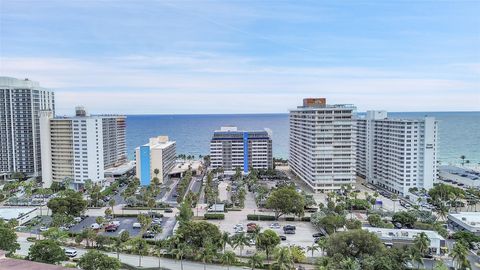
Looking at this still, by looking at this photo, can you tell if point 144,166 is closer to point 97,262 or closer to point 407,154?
point 97,262

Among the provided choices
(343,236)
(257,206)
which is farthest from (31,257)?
(257,206)

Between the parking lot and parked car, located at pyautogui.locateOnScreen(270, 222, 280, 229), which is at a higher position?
parked car, located at pyautogui.locateOnScreen(270, 222, 280, 229)

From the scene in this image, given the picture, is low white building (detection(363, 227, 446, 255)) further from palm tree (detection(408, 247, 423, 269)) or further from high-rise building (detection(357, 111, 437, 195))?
high-rise building (detection(357, 111, 437, 195))

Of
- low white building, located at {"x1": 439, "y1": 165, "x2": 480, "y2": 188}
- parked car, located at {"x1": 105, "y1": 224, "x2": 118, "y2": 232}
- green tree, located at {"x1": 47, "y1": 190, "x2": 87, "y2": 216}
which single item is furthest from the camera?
low white building, located at {"x1": 439, "y1": 165, "x2": 480, "y2": 188}

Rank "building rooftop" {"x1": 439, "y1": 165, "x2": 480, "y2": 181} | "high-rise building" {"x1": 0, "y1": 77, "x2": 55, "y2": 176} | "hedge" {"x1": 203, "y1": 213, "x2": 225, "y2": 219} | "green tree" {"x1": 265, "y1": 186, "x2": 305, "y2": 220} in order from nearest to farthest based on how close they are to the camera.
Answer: "green tree" {"x1": 265, "y1": 186, "x2": 305, "y2": 220}
"hedge" {"x1": 203, "y1": 213, "x2": 225, "y2": 219}
"building rooftop" {"x1": 439, "y1": 165, "x2": 480, "y2": 181}
"high-rise building" {"x1": 0, "y1": 77, "x2": 55, "y2": 176}

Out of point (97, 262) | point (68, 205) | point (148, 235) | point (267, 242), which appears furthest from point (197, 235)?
point (68, 205)

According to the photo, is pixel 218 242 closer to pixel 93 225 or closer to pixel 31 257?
pixel 31 257

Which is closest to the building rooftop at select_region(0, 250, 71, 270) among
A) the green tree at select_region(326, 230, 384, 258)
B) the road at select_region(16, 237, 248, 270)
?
the road at select_region(16, 237, 248, 270)

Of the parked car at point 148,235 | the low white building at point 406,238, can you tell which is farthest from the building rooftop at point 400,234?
the parked car at point 148,235
